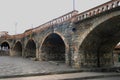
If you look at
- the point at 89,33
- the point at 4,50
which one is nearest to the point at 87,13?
the point at 89,33

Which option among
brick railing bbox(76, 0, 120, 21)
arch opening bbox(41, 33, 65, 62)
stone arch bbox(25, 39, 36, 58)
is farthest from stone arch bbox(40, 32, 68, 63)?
brick railing bbox(76, 0, 120, 21)

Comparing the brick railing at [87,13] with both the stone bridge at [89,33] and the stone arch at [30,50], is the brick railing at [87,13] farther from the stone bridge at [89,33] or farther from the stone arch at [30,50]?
the stone arch at [30,50]

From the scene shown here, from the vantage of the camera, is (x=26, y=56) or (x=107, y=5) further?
(x=26, y=56)

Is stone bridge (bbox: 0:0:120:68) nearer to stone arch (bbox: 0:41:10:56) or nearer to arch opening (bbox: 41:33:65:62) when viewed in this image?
arch opening (bbox: 41:33:65:62)

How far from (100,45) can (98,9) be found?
4.80 metres

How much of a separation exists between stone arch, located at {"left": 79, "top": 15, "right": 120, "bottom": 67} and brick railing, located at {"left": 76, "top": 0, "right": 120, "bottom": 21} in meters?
1.10

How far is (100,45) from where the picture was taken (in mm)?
18953

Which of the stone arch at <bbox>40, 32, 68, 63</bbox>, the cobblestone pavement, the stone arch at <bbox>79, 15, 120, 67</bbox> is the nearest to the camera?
the cobblestone pavement

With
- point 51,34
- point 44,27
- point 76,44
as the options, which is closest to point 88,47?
point 76,44

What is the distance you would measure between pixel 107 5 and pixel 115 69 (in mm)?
7004

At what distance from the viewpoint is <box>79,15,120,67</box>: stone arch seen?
53.1 ft

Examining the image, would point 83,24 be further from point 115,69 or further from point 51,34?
point 51,34

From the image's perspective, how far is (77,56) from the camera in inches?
703

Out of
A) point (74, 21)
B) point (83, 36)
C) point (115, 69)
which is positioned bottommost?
point (115, 69)
